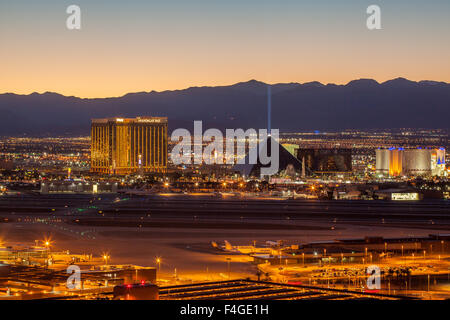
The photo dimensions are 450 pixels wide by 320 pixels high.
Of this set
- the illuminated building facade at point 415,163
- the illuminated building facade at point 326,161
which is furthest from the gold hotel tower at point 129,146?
the illuminated building facade at point 415,163

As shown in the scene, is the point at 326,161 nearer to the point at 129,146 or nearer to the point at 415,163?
the point at 415,163

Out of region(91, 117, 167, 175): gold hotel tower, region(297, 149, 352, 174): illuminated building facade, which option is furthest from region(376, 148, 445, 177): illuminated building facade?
region(91, 117, 167, 175): gold hotel tower

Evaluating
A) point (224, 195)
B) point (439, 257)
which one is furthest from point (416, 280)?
point (224, 195)

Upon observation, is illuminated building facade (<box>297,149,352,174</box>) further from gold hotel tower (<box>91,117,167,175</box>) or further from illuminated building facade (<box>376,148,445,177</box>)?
gold hotel tower (<box>91,117,167,175</box>)

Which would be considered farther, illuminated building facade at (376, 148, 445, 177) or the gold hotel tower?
the gold hotel tower

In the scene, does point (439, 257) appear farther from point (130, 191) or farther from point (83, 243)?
point (130, 191)

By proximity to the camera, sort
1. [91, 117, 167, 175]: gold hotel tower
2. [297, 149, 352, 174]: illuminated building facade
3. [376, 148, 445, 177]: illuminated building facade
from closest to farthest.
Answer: [297, 149, 352, 174]: illuminated building facade, [376, 148, 445, 177]: illuminated building facade, [91, 117, 167, 175]: gold hotel tower

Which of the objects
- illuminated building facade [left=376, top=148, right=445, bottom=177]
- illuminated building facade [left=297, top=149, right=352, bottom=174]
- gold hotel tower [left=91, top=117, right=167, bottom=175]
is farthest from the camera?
gold hotel tower [left=91, top=117, right=167, bottom=175]

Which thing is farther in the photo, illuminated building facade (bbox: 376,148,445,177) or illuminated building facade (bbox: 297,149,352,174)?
illuminated building facade (bbox: 376,148,445,177)
